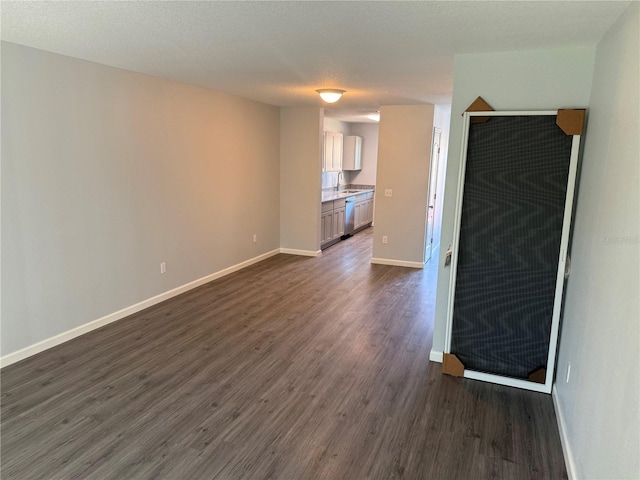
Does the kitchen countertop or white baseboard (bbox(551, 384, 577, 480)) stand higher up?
the kitchen countertop

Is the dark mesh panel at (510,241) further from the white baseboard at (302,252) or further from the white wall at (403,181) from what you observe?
the white baseboard at (302,252)

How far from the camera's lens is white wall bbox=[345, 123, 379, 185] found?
33.6ft

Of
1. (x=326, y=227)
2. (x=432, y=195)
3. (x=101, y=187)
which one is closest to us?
(x=101, y=187)

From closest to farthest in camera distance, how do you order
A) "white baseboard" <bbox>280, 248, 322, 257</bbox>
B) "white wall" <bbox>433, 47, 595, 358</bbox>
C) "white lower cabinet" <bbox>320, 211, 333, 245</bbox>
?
1. "white wall" <bbox>433, 47, 595, 358</bbox>
2. "white baseboard" <bbox>280, 248, 322, 257</bbox>
3. "white lower cabinet" <bbox>320, 211, 333, 245</bbox>

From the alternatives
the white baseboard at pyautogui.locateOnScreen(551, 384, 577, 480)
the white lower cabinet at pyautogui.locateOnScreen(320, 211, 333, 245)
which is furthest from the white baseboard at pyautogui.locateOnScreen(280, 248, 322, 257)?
the white baseboard at pyautogui.locateOnScreen(551, 384, 577, 480)

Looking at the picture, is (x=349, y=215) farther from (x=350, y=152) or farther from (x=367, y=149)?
(x=367, y=149)

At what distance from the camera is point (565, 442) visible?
2336 millimetres

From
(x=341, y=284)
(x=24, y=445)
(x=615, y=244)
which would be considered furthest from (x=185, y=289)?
(x=615, y=244)

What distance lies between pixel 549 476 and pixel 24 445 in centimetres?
291

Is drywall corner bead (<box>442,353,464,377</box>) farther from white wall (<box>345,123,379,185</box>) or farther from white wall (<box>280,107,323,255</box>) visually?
white wall (<box>345,123,379,185</box>)

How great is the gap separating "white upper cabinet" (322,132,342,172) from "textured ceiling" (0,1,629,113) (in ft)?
14.3

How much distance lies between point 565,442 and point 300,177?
17.2ft

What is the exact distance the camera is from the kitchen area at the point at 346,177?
7.83m

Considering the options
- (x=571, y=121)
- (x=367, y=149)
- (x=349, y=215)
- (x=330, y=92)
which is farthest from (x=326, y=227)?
(x=571, y=121)
